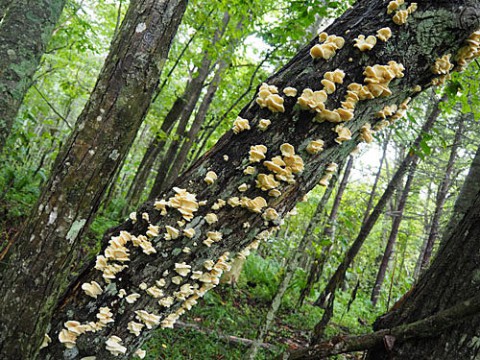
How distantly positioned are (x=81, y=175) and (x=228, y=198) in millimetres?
757

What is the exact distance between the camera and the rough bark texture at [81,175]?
1.60 meters

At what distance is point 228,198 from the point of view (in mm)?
1643

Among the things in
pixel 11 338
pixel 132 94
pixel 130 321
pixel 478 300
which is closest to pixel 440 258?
pixel 478 300

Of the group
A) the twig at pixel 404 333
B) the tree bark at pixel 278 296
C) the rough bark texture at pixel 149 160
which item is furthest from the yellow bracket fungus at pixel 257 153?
the rough bark texture at pixel 149 160

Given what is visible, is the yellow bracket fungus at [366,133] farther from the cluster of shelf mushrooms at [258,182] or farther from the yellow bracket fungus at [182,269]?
the yellow bracket fungus at [182,269]

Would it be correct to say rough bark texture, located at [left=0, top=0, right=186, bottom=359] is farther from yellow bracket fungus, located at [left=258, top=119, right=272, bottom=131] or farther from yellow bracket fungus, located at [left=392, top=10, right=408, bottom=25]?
yellow bracket fungus, located at [left=392, top=10, right=408, bottom=25]

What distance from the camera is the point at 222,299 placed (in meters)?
6.76

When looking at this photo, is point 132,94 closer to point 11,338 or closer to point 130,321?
point 130,321

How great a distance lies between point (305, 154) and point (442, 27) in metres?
0.87

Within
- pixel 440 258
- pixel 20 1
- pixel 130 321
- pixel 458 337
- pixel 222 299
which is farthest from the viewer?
pixel 222 299

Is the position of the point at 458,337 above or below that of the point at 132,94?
below

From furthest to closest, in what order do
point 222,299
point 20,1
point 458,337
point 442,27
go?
1. point 222,299
2. point 20,1
3. point 458,337
4. point 442,27

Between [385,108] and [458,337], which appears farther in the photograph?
[458,337]

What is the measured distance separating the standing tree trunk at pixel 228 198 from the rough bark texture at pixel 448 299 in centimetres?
102
